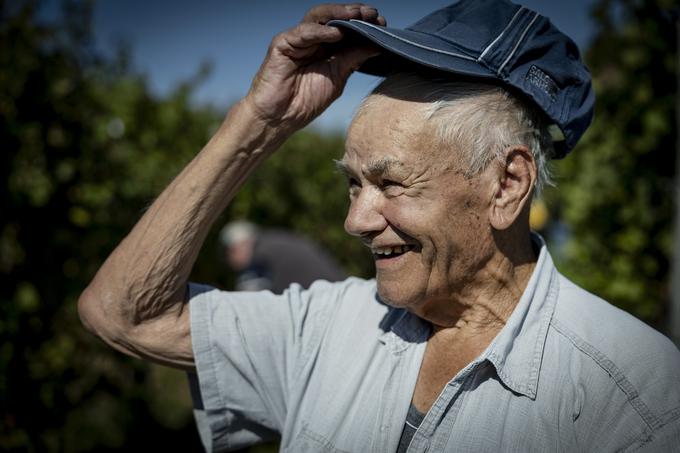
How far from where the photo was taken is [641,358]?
4.77 feet

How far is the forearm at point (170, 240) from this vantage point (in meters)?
1.77

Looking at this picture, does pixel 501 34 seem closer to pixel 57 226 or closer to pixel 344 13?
pixel 344 13

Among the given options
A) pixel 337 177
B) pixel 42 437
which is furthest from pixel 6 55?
pixel 337 177

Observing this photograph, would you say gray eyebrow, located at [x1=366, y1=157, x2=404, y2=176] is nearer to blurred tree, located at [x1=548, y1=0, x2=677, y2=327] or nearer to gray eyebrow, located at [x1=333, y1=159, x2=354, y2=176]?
gray eyebrow, located at [x1=333, y1=159, x2=354, y2=176]

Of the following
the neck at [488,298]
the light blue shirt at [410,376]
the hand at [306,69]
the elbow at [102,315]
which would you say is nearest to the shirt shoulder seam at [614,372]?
the light blue shirt at [410,376]

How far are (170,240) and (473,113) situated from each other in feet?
3.10

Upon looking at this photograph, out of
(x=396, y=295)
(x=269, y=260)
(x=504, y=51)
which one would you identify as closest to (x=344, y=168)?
(x=396, y=295)

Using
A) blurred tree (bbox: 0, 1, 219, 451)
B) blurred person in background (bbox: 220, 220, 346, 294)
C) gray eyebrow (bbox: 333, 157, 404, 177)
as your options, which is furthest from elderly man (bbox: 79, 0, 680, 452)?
blurred person in background (bbox: 220, 220, 346, 294)

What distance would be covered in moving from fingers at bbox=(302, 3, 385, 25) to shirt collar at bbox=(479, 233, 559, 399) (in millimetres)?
841

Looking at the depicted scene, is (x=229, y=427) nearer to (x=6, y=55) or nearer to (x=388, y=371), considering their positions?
(x=388, y=371)

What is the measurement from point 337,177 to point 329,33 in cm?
654

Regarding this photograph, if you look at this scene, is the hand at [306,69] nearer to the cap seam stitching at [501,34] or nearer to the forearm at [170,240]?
the forearm at [170,240]

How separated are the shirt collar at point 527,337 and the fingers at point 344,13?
0.84 m

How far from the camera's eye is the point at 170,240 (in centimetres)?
177
